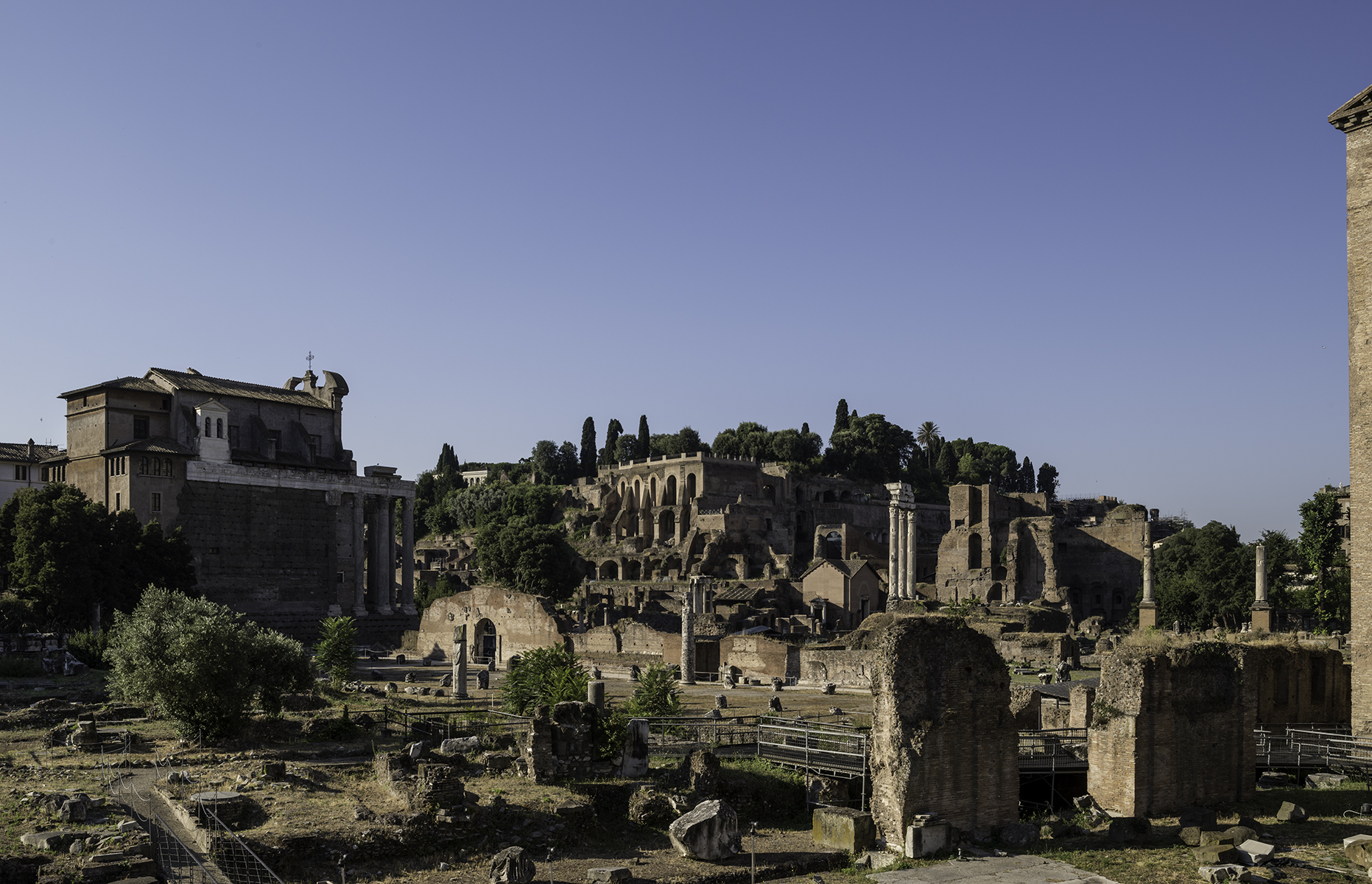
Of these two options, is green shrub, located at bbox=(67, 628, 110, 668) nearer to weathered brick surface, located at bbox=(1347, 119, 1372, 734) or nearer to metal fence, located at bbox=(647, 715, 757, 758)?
metal fence, located at bbox=(647, 715, 757, 758)

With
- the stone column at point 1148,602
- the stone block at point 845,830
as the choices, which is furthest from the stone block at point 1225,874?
the stone column at point 1148,602

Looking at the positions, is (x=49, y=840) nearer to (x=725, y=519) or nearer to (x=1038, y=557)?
(x=1038, y=557)

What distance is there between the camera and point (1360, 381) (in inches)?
998

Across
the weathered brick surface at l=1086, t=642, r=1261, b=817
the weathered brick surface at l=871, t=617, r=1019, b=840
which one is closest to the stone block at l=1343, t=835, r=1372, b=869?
the weathered brick surface at l=1086, t=642, r=1261, b=817

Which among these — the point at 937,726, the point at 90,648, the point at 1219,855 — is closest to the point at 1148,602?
the point at 1219,855

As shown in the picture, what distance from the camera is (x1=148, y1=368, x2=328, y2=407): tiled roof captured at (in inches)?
2076

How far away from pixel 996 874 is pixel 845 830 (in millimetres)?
2309

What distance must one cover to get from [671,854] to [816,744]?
578cm

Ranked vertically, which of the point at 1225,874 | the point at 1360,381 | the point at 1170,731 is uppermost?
the point at 1360,381

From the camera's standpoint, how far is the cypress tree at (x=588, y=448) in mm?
110312

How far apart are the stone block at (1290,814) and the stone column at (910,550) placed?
43721 millimetres

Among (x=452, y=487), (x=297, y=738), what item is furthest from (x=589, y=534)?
(x=297, y=738)

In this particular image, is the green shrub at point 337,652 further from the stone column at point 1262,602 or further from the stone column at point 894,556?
the stone column at point 894,556

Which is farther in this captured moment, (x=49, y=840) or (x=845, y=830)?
(x=845, y=830)
